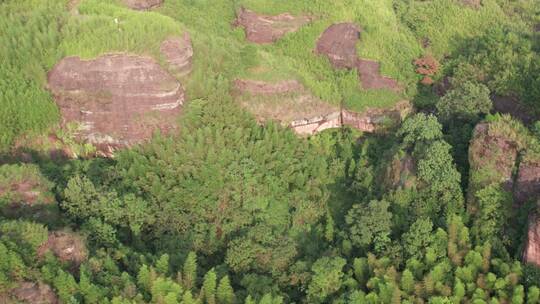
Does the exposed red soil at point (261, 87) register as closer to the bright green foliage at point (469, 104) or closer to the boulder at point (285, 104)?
the boulder at point (285, 104)

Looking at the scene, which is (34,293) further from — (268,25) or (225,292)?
(268,25)

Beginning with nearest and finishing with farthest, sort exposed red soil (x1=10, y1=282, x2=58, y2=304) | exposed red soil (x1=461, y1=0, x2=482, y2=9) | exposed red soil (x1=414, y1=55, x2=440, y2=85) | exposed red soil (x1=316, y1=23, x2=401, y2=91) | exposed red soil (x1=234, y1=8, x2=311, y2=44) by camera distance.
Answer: exposed red soil (x1=10, y1=282, x2=58, y2=304), exposed red soil (x1=316, y1=23, x2=401, y2=91), exposed red soil (x1=414, y1=55, x2=440, y2=85), exposed red soil (x1=234, y1=8, x2=311, y2=44), exposed red soil (x1=461, y1=0, x2=482, y2=9)

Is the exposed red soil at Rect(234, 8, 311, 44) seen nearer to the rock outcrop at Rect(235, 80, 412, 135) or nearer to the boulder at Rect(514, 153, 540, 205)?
the rock outcrop at Rect(235, 80, 412, 135)

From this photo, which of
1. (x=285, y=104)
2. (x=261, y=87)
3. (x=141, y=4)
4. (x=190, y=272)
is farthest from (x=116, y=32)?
(x=190, y=272)

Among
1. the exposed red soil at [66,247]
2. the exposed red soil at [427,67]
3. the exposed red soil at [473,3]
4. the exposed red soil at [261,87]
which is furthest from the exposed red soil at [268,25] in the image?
the exposed red soil at [66,247]

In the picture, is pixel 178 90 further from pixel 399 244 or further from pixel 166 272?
pixel 399 244

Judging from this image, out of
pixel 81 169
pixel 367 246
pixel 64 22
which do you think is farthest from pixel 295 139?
pixel 64 22

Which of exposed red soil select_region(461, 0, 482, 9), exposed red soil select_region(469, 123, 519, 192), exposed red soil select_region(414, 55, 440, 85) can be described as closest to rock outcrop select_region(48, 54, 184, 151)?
exposed red soil select_region(469, 123, 519, 192)
